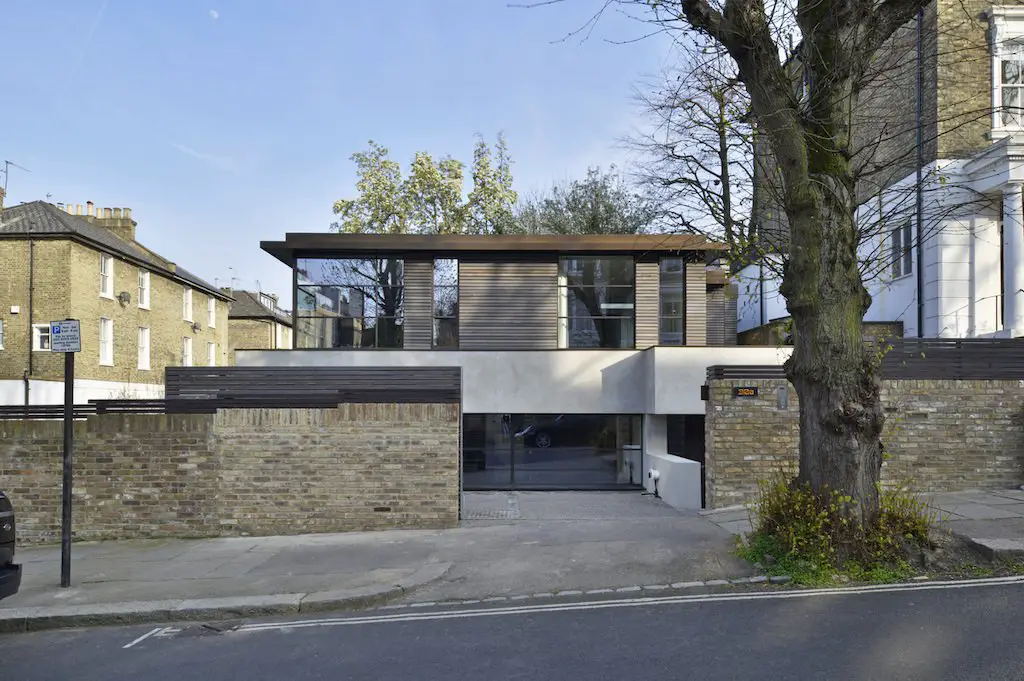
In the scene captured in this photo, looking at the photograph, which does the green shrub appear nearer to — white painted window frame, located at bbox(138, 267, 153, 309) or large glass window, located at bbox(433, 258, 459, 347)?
large glass window, located at bbox(433, 258, 459, 347)

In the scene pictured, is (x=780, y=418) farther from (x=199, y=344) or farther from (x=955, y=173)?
(x=199, y=344)

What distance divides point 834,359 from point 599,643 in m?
3.74

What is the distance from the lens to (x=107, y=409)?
10422 millimetres

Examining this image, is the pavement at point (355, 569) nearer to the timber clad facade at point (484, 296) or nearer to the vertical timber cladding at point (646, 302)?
the vertical timber cladding at point (646, 302)

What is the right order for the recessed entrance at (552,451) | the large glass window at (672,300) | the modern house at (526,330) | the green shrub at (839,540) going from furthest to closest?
1. the large glass window at (672,300)
2. the modern house at (526,330)
3. the recessed entrance at (552,451)
4. the green shrub at (839,540)

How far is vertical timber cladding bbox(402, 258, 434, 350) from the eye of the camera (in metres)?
18.6

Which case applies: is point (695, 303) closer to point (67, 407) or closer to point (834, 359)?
point (834, 359)

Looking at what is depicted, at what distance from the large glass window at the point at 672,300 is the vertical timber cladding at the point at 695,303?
5.8 inches

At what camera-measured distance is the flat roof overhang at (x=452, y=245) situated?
18.1m

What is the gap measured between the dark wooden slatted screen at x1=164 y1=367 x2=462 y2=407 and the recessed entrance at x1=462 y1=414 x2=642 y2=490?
647cm

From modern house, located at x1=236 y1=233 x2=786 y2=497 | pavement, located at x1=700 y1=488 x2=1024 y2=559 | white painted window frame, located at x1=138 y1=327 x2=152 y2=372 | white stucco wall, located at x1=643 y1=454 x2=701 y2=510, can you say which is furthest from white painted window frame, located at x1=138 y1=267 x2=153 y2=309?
pavement, located at x1=700 y1=488 x2=1024 y2=559

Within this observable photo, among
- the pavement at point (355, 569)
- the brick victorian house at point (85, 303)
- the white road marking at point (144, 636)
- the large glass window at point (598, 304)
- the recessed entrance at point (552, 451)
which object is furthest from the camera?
the brick victorian house at point (85, 303)

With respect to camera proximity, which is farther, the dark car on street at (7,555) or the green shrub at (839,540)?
the green shrub at (839,540)

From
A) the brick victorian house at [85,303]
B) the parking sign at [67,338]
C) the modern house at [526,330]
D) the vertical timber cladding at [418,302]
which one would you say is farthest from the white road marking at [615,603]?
the brick victorian house at [85,303]
